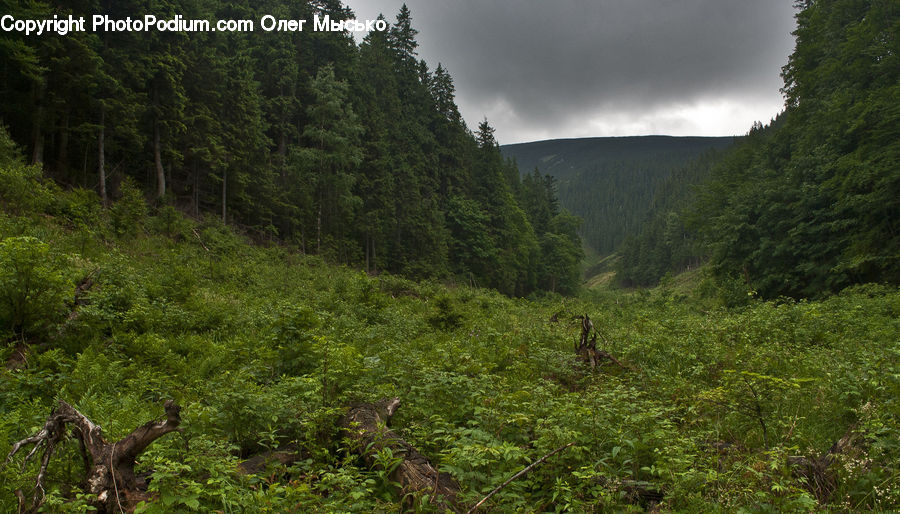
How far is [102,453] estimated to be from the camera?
323 cm

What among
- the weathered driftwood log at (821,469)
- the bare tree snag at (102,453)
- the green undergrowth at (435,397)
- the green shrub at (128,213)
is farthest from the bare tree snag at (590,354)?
the green shrub at (128,213)

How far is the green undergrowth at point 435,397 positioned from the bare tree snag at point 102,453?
134 millimetres

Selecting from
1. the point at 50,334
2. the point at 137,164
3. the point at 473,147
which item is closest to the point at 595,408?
the point at 50,334

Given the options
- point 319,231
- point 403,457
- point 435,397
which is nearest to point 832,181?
point 435,397

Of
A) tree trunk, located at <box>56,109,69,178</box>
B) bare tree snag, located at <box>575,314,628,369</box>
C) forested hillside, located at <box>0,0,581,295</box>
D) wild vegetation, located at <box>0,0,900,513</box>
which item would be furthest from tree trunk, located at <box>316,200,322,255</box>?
bare tree snag, located at <box>575,314,628,369</box>

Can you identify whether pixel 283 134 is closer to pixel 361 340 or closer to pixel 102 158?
pixel 102 158

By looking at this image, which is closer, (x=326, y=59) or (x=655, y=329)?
(x=655, y=329)

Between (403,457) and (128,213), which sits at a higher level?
(128,213)

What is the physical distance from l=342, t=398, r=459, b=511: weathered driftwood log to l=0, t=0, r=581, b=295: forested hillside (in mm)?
19236

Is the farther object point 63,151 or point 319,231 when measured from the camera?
point 319,231

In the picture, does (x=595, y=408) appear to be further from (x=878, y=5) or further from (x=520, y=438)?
(x=878, y=5)

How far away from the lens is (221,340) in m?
9.22

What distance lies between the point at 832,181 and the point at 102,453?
2658cm

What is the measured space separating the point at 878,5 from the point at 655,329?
22834mm
